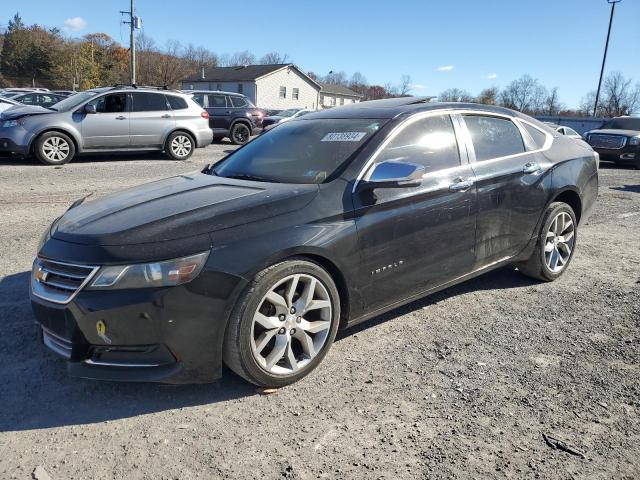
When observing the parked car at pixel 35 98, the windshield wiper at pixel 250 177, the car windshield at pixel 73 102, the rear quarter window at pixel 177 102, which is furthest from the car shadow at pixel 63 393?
the parked car at pixel 35 98

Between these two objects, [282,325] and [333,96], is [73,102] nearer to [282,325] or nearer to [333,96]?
[282,325]

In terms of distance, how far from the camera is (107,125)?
11641 millimetres

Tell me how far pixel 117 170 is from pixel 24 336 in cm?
797

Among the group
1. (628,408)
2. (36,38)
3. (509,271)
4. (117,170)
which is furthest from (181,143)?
(36,38)

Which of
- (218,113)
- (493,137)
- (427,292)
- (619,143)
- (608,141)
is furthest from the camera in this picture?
(218,113)

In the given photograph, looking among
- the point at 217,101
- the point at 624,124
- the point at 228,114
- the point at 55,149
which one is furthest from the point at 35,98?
the point at 624,124

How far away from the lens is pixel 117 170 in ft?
35.7

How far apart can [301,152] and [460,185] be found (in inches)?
47.3

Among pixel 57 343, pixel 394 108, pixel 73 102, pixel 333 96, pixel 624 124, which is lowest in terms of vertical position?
pixel 57 343

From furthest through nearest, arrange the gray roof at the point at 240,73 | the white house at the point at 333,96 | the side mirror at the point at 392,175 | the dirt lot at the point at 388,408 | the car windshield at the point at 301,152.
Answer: the white house at the point at 333,96
the gray roof at the point at 240,73
the car windshield at the point at 301,152
the side mirror at the point at 392,175
the dirt lot at the point at 388,408

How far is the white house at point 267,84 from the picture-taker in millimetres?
58969

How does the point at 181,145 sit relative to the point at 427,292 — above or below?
above

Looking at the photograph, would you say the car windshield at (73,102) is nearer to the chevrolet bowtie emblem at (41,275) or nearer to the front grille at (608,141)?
the chevrolet bowtie emblem at (41,275)

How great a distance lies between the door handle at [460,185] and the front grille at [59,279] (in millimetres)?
2470
